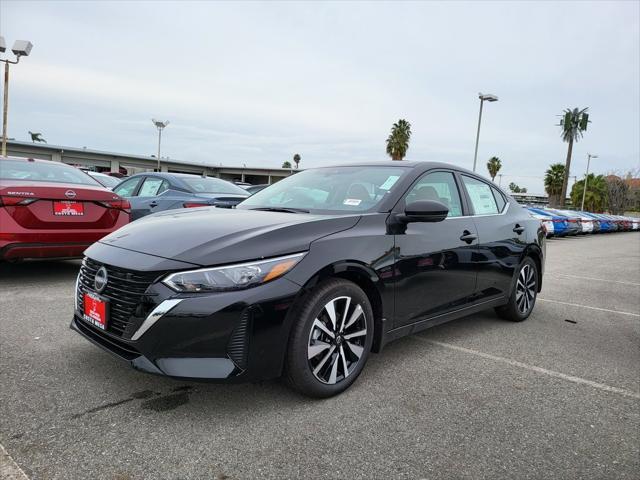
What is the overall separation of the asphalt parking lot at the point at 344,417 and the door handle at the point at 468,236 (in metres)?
0.90

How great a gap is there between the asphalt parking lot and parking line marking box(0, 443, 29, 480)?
11 millimetres

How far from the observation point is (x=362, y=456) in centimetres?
226

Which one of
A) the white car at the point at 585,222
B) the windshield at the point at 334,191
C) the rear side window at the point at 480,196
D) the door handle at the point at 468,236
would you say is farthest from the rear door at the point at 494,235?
the white car at the point at 585,222

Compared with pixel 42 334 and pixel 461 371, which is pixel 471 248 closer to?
pixel 461 371

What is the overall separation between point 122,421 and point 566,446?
89.9 inches

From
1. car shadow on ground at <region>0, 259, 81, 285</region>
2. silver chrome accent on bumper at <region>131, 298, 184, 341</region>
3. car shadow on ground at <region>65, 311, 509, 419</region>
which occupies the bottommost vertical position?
car shadow on ground at <region>0, 259, 81, 285</region>

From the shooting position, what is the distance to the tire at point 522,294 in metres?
4.75

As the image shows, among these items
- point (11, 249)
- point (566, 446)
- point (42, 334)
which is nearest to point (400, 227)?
point (566, 446)

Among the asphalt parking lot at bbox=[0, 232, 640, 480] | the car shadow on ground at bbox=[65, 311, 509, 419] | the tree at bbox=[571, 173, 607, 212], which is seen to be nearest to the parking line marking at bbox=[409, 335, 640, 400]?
the asphalt parking lot at bbox=[0, 232, 640, 480]

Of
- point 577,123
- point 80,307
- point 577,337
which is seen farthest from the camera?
point 577,123

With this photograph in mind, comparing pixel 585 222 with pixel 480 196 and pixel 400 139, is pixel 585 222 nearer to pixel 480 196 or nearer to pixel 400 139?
pixel 480 196

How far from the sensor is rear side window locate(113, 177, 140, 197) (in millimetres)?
8384

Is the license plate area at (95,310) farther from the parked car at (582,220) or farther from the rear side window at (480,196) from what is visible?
the parked car at (582,220)

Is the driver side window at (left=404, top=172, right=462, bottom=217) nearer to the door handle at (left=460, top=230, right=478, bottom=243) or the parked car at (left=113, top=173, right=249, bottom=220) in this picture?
the door handle at (left=460, top=230, right=478, bottom=243)
